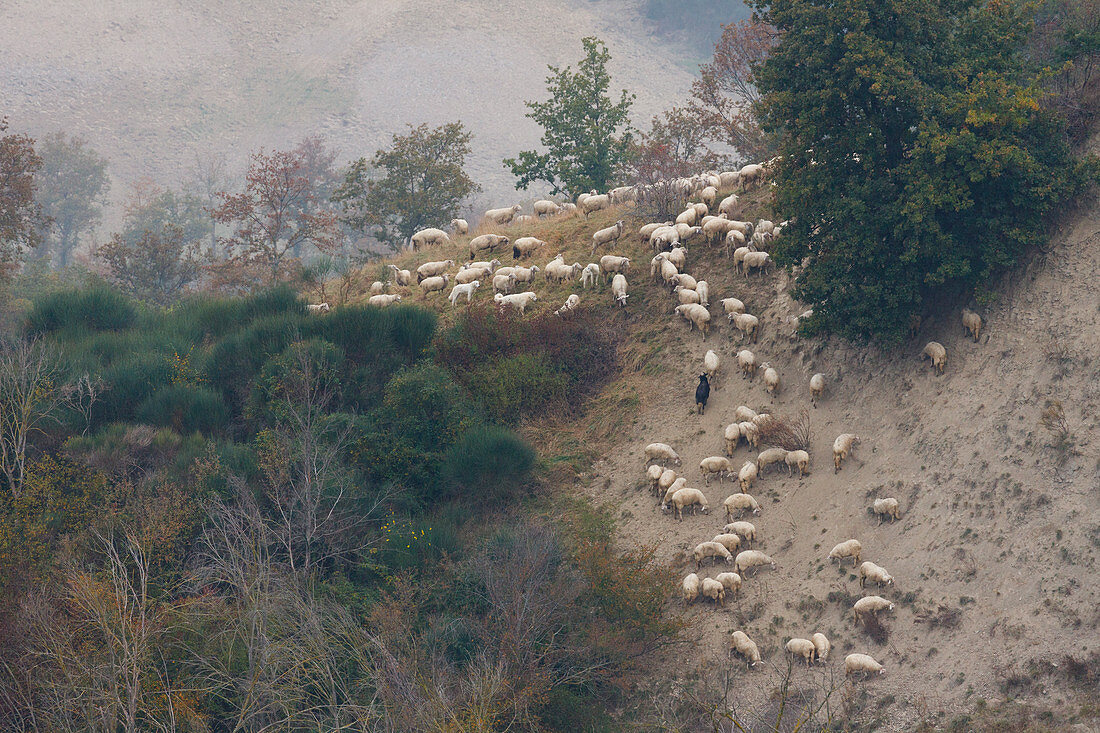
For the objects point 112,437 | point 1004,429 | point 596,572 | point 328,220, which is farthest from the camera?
point 328,220

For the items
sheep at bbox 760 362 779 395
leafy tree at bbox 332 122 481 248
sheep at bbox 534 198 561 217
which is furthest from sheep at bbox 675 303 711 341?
leafy tree at bbox 332 122 481 248

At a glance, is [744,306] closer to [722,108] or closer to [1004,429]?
[1004,429]

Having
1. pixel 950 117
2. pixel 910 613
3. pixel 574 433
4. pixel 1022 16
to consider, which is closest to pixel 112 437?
pixel 574 433

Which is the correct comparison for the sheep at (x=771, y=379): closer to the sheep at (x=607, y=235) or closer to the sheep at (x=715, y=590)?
the sheep at (x=715, y=590)

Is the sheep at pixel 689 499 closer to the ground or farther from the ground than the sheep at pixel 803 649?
farther from the ground

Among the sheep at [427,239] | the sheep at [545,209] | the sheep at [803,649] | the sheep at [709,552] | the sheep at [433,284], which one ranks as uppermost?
the sheep at [545,209]

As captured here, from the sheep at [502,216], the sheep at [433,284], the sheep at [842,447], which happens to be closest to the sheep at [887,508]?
the sheep at [842,447]

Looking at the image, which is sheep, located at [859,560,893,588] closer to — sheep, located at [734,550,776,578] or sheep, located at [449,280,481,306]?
sheep, located at [734,550,776,578]
